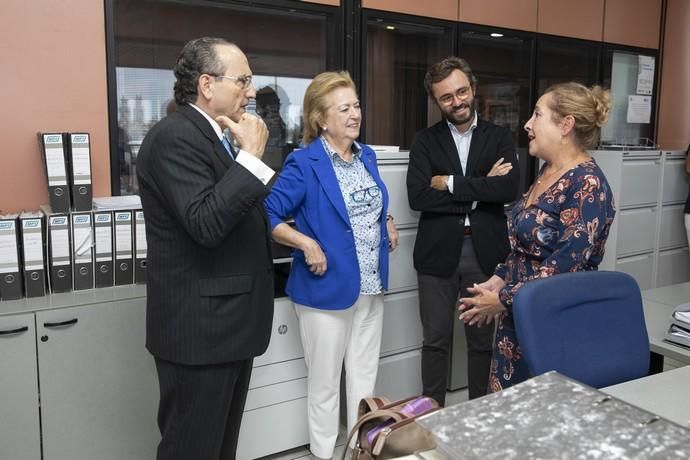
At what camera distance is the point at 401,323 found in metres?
3.00

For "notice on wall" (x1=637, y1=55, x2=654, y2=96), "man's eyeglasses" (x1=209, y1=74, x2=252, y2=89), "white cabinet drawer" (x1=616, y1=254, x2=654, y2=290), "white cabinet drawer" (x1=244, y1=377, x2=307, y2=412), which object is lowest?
"white cabinet drawer" (x1=244, y1=377, x2=307, y2=412)

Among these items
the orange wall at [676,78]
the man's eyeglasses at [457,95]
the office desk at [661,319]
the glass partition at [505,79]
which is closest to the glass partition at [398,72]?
the glass partition at [505,79]

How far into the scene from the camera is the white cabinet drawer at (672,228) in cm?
446

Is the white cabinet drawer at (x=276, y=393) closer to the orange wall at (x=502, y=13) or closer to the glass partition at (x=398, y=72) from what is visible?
the glass partition at (x=398, y=72)

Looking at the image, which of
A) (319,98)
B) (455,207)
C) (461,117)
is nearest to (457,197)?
(455,207)

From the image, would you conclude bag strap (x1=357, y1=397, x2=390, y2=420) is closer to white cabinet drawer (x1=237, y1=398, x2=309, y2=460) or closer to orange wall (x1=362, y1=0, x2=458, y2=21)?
white cabinet drawer (x1=237, y1=398, x2=309, y2=460)

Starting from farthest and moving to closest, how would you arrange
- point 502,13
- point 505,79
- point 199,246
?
point 505,79 → point 502,13 → point 199,246

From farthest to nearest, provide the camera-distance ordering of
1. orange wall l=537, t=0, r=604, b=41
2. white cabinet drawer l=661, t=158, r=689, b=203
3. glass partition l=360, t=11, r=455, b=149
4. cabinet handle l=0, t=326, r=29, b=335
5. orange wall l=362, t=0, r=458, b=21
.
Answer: white cabinet drawer l=661, t=158, r=689, b=203, orange wall l=537, t=0, r=604, b=41, glass partition l=360, t=11, r=455, b=149, orange wall l=362, t=0, r=458, b=21, cabinet handle l=0, t=326, r=29, b=335

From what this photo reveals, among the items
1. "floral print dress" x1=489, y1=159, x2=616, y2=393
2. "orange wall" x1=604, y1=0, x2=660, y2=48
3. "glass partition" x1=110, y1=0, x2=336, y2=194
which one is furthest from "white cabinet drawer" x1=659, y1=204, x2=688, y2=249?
"floral print dress" x1=489, y1=159, x2=616, y2=393

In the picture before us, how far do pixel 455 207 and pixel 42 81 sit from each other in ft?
5.92

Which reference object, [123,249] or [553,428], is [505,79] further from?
[553,428]

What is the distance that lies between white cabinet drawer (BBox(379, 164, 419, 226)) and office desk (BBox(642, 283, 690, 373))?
44.1 inches

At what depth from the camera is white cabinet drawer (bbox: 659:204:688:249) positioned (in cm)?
446

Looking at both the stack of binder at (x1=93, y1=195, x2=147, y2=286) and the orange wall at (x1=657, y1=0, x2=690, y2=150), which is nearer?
the stack of binder at (x1=93, y1=195, x2=147, y2=286)
